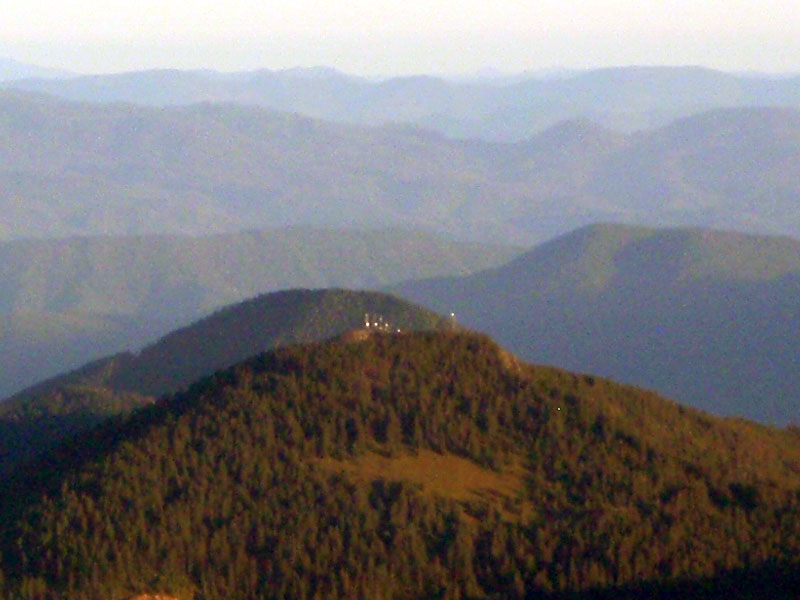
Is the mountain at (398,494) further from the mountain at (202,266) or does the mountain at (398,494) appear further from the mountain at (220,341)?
the mountain at (202,266)

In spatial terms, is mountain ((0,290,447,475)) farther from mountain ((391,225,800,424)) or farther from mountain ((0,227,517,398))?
mountain ((0,227,517,398))

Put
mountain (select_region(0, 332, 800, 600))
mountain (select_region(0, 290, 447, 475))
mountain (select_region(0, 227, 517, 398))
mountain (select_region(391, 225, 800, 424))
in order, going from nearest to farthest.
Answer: mountain (select_region(0, 332, 800, 600)), mountain (select_region(0, 290, 447, 475)), mountain (select_region(391, 225, 800, 424)), mountain (select_region(0, 227, 517, 398))

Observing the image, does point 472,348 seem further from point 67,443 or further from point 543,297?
point 543,297

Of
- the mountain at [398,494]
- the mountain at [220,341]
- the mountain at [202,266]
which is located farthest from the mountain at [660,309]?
the mountain at [398,494]

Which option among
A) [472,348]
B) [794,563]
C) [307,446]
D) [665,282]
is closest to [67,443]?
[307,446]

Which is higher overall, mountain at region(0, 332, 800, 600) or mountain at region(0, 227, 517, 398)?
mountain at region(0, 227, 517, 398)

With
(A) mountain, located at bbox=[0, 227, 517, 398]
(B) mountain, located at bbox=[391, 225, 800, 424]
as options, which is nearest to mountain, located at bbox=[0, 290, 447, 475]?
(B) mountain, located at bbox=[391, 225, 800, 424]

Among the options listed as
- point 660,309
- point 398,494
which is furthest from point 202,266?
point 398,494
